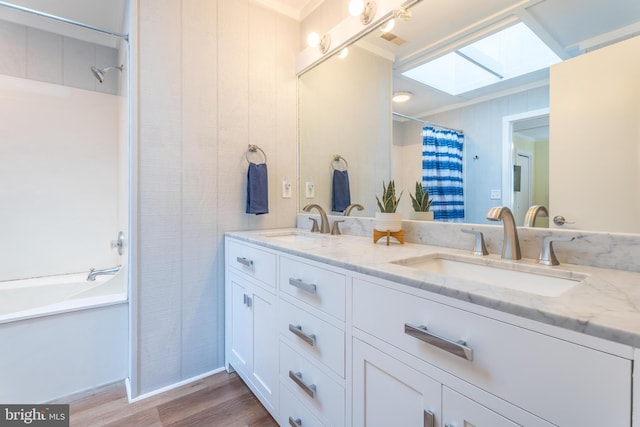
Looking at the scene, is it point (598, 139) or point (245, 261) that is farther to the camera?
point (245, 261)

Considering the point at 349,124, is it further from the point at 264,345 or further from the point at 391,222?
the point at 264,345

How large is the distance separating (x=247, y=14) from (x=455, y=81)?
1.38 metres

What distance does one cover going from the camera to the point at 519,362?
550 millimetres

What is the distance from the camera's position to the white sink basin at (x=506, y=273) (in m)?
0.83

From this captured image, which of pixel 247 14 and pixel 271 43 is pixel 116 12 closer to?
pixel 247 14

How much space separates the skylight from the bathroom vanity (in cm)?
67

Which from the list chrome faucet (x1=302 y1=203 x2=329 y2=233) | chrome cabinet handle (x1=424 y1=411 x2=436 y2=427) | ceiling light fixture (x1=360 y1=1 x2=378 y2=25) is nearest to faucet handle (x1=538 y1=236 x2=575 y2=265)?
chrome cabinet handle (x1=424 y1=411 x2=436 y2=427)

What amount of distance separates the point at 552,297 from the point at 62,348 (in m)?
2.11

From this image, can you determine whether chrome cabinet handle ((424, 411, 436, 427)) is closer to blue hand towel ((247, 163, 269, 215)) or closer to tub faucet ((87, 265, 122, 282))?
blue hand towel ((247, 163, 269, 215))

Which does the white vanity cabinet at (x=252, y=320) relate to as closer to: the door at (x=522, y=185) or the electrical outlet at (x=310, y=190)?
the electrical outlet at (x=310, y=190)

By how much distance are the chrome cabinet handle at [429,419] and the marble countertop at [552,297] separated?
295 mm

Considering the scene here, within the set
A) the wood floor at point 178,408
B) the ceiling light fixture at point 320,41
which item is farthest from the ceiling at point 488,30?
the wood floor at point 178,408

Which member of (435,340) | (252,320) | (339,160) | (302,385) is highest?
(339,160)

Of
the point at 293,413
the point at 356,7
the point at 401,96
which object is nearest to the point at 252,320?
the point at 293,413
